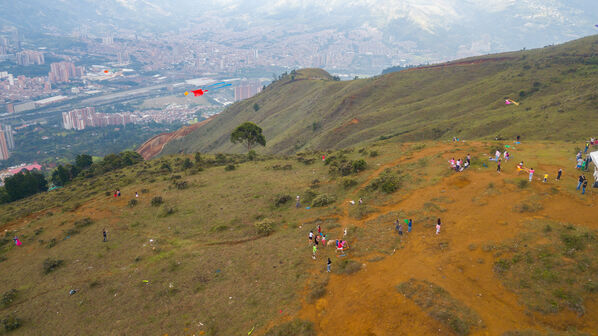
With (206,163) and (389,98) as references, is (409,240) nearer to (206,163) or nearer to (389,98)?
(206,163)

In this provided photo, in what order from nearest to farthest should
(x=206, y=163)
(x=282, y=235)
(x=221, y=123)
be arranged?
(x=282, y=235), (x=206, y=163), (x=221, y=123)

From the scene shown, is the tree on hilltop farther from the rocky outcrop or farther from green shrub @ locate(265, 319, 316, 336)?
the rocky outcrop

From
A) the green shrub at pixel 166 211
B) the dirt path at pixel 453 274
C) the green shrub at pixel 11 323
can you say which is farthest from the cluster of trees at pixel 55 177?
the dirt path at pixel 453 274

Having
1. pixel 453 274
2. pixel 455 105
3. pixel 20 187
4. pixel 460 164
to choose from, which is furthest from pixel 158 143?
pixel 453 274

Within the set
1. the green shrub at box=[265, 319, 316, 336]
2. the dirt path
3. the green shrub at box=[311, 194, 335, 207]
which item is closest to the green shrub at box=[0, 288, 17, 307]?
the green shrub at box=[265, 319, 316, 336]

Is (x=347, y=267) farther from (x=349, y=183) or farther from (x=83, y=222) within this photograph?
(x=83, y=222)

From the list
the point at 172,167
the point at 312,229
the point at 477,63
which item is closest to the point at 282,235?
the point at 312,229

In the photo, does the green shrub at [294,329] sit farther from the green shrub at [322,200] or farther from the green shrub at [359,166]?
the green shrub at [359,166]
